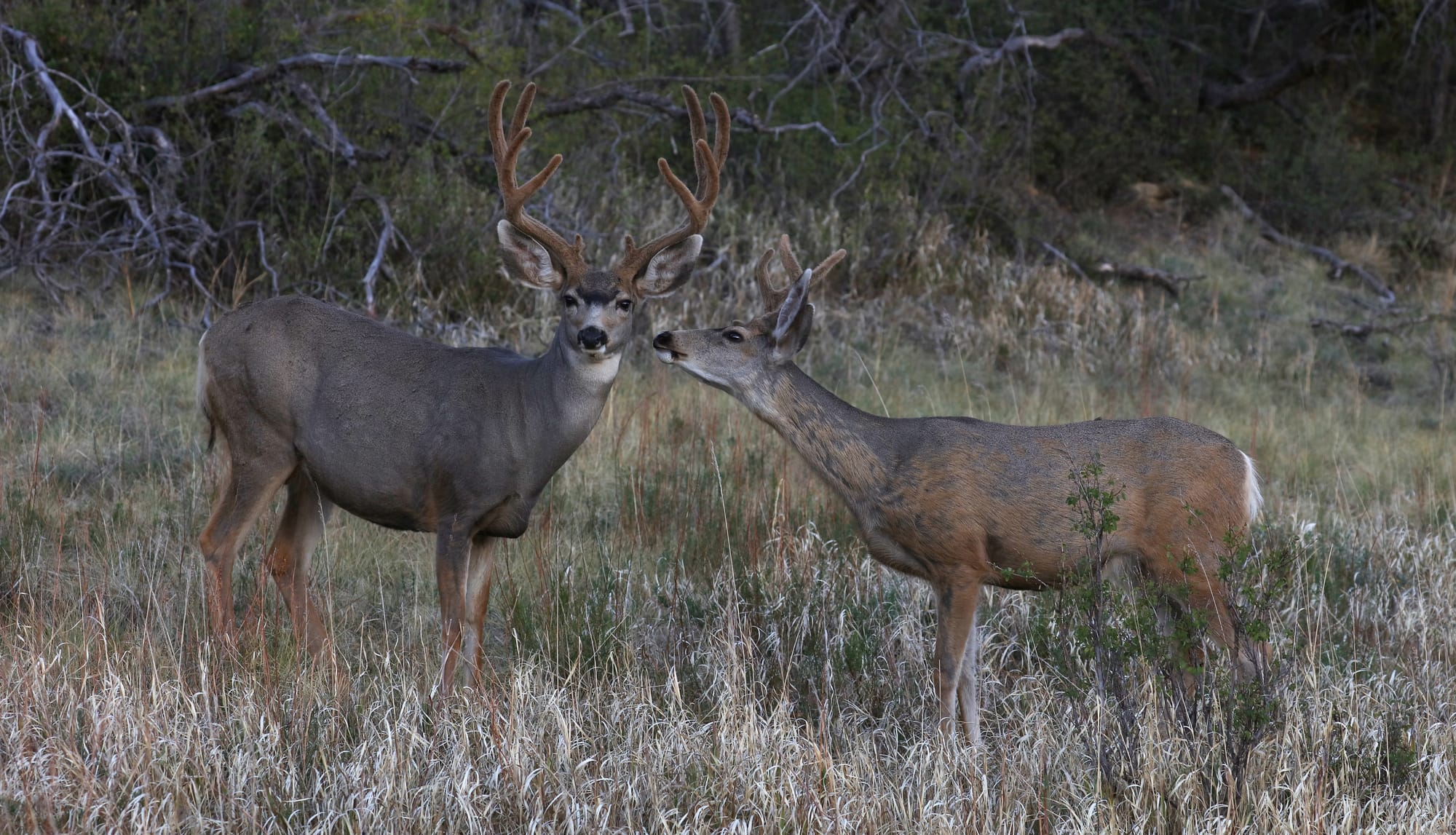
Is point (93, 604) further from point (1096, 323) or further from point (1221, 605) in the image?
point (1096, 323)

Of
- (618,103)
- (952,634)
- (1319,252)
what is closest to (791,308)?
(952,634)

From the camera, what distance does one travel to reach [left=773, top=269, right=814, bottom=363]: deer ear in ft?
17.0

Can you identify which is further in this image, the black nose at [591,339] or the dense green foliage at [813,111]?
the dense green foliage at [813,111]

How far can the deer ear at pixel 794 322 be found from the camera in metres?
5.18

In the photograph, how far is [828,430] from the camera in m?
5.18

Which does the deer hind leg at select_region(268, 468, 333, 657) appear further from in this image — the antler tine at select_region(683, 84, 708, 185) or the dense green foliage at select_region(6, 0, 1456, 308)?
the dense green foliage at select_region(6, 0, 1456, 308)

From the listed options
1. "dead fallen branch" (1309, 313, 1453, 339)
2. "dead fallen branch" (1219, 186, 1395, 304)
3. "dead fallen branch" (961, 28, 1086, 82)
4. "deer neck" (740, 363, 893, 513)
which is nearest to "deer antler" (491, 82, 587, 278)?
"deer neck" (740, 363, 893, 513)

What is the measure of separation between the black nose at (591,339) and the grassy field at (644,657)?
0.81 metres

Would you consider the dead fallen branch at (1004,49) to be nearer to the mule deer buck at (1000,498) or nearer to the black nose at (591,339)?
the mule deer buck at (1000,498)

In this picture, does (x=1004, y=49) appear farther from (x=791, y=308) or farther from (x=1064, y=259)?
(x=791, y=308)

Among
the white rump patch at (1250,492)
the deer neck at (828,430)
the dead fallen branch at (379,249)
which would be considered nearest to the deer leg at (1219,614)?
the white rump patch at (1250,492)

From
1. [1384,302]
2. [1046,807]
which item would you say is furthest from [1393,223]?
[1046,807]

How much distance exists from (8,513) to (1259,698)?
447cm

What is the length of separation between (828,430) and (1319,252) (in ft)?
33.6
